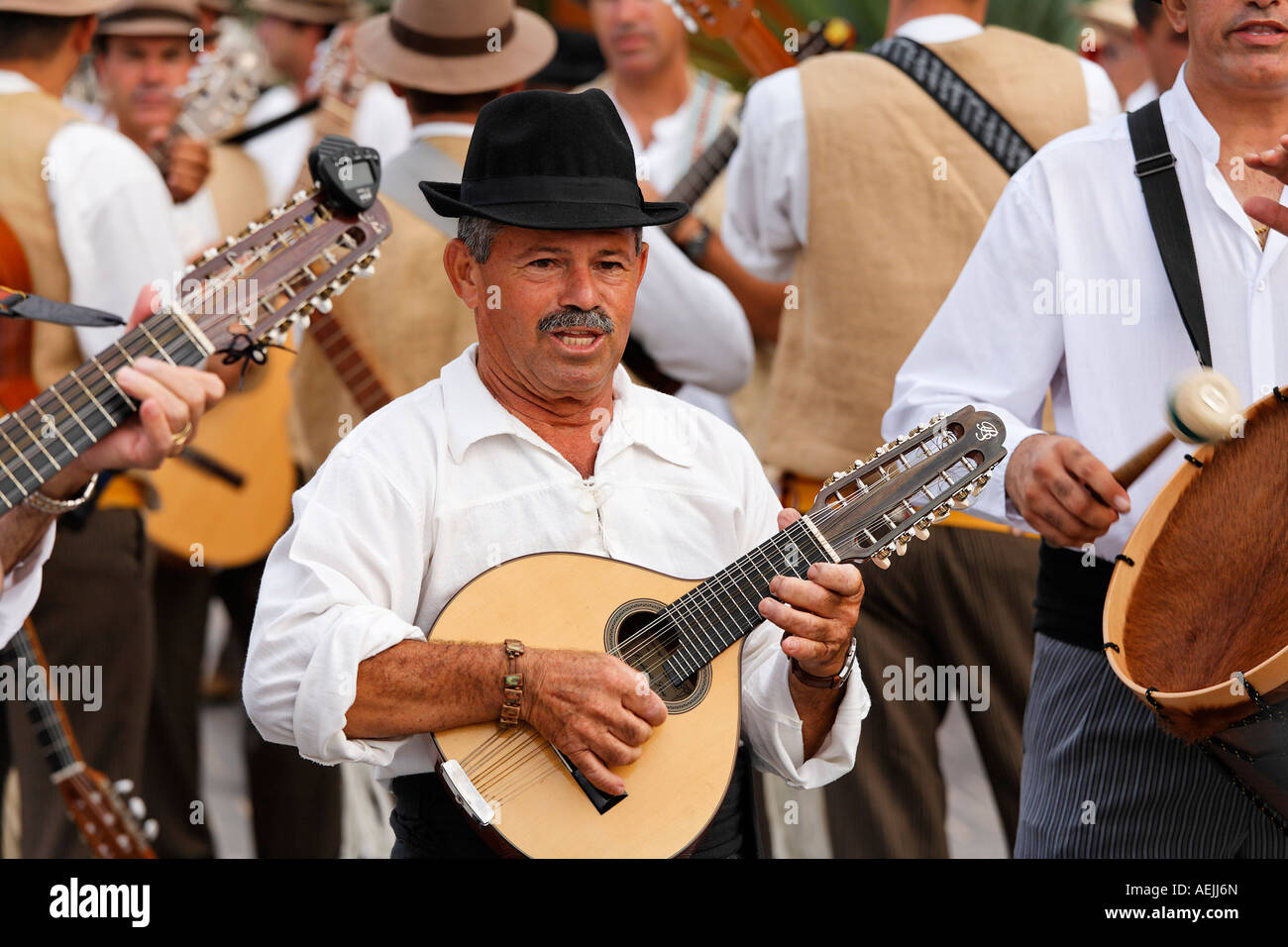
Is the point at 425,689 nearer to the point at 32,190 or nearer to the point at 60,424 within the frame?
the point at 60,424

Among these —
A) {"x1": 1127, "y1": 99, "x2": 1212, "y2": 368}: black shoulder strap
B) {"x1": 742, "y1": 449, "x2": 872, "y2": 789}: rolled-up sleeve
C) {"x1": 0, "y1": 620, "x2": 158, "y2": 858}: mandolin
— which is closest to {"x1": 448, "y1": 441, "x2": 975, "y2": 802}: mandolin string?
{"x1": 742, "y1": 449, "x2": 872, "y2": 789}: rolled-up sleeve

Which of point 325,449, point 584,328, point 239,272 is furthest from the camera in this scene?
point 325,449

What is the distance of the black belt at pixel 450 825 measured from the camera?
265 centimetres

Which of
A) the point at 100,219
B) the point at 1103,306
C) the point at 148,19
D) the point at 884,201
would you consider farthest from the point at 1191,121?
the point at 148,19

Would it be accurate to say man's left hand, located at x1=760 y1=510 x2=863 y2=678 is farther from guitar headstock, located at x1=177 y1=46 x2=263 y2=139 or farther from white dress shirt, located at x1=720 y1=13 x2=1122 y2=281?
guitar headstock, located at x1=177 y1=46 x2=263 y2=139

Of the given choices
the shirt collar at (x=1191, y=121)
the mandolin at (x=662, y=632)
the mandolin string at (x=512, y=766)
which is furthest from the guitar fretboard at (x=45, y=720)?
the shirt collar at (x=1191, y=121)

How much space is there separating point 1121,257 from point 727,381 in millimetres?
1352

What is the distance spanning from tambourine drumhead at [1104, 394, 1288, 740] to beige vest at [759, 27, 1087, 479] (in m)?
1.32

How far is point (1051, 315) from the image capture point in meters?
3.09

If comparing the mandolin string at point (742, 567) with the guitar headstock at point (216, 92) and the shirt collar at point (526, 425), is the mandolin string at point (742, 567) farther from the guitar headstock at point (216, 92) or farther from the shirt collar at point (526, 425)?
the guitar headstock at point (216, 92)

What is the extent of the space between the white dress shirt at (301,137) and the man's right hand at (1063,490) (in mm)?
3890

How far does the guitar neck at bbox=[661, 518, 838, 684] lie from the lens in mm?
2643
